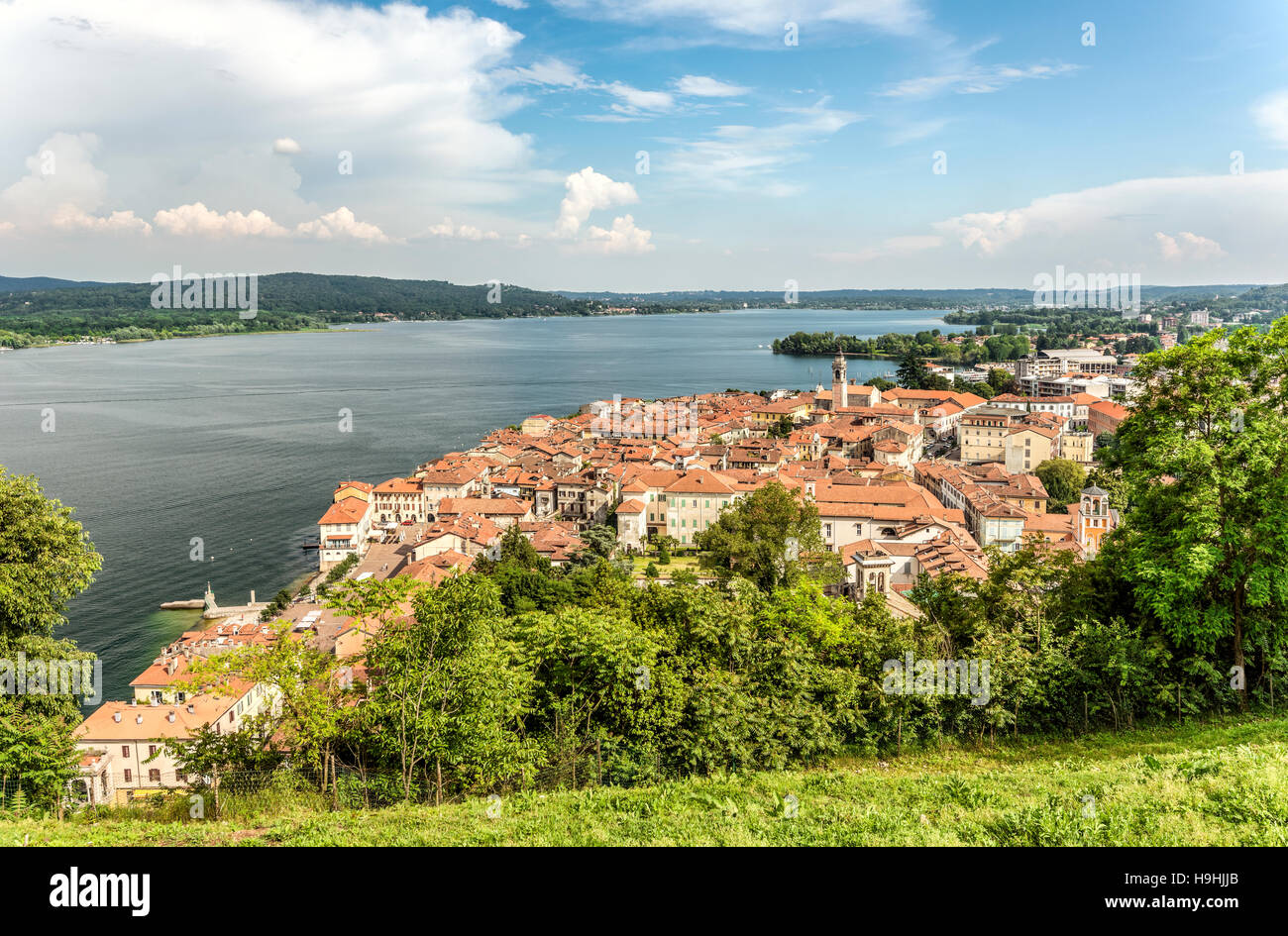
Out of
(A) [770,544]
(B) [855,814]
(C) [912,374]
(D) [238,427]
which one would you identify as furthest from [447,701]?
(C) [912,374]

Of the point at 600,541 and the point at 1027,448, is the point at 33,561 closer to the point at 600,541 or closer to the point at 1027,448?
the point at 600,541

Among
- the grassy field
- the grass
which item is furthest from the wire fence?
the grass

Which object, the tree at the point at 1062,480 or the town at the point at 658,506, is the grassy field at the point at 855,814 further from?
the tree at the point at 1062,480

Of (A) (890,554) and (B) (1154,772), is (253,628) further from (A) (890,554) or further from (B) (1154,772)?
(B) (1154,772)

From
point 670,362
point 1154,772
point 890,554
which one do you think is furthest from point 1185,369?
point 670,362

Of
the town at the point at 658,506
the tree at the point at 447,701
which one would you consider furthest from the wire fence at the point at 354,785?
the town at the point at 658,506

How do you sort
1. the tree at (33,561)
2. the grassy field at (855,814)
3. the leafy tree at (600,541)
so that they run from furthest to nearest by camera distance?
the leafy tree at (600,541)
the tree at (33,561)
the grassy field at (855,814)
